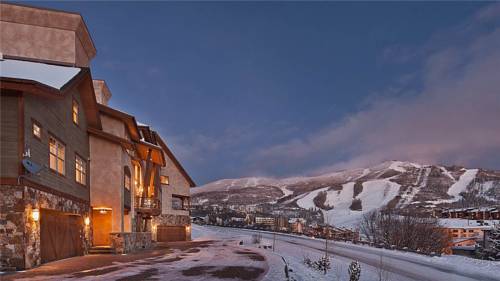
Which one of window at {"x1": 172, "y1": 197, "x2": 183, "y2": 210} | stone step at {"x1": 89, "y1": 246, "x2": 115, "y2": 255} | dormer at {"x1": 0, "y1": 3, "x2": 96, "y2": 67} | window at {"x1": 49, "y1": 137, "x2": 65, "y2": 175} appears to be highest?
dormer at {"x1": 0, "y1": 3, "x2": 96, "y2": 67}

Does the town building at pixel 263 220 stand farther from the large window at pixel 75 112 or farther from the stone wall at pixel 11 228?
the stone wall at pixel 11 228

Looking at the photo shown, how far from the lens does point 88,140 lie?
23656 mm

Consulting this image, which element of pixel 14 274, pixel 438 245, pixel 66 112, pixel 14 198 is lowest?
pixel 438 245

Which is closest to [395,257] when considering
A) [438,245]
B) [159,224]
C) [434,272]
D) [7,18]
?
[434,272]

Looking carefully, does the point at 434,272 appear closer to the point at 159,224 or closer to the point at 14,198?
the point at 14,198

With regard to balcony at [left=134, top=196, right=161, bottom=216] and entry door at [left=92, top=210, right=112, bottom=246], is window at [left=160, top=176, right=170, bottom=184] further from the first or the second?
entry door at [left=92, top=210, right=112, bottom=246]

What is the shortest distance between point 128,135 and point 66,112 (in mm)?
7596

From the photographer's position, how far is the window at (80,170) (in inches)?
840

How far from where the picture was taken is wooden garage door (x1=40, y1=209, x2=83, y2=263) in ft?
54.3

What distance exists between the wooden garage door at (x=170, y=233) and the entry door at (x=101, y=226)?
14765 millimetres

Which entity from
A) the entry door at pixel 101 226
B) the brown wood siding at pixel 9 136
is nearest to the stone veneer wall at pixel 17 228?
the brown wood siding at pixel 9 136

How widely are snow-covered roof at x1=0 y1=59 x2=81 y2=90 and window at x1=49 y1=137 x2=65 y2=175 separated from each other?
7.77 ft

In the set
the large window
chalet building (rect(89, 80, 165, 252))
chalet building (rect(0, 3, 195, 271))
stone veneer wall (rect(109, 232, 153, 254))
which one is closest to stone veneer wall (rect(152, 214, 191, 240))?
chalet building (rect(0, 3, 195, 271))

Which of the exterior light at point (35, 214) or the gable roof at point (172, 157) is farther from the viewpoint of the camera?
the gable roof at point (172, 157)
